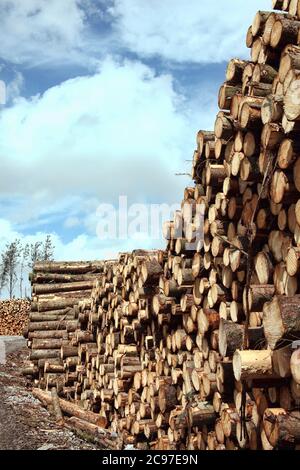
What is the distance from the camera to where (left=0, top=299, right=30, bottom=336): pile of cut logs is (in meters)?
25.7

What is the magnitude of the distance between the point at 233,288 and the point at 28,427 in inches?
183

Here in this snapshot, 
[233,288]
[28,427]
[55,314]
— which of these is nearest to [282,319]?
[233,288]

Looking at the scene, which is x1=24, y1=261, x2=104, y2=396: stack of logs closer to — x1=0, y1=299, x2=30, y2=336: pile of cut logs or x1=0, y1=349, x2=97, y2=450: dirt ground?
x1=0, y1=349, x2=97, y2=450: dirt ground

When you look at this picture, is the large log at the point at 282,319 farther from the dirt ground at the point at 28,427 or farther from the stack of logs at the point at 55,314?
the stack of logs at the point at 55,314

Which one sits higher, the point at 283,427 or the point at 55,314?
the point at 55,314

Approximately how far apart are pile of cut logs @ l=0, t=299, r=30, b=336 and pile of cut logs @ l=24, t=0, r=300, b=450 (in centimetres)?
1926

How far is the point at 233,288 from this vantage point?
15.8 ft

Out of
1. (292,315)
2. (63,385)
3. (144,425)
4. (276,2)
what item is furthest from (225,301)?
(63,385)

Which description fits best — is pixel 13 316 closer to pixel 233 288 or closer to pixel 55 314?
pixel 55 314

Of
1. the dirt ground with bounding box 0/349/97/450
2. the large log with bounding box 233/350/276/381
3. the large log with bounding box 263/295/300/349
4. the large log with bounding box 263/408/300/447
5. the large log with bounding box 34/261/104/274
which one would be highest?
the large log with bounding box 34/261/104/274

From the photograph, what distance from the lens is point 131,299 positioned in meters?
7.90

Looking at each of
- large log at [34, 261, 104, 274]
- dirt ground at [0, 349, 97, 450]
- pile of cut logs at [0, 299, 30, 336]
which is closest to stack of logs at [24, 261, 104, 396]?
large log at [34, 261, 104, 274]

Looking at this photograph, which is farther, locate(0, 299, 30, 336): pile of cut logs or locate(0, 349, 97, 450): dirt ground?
locate(0, 299, 30, 336): pile of cut logs
